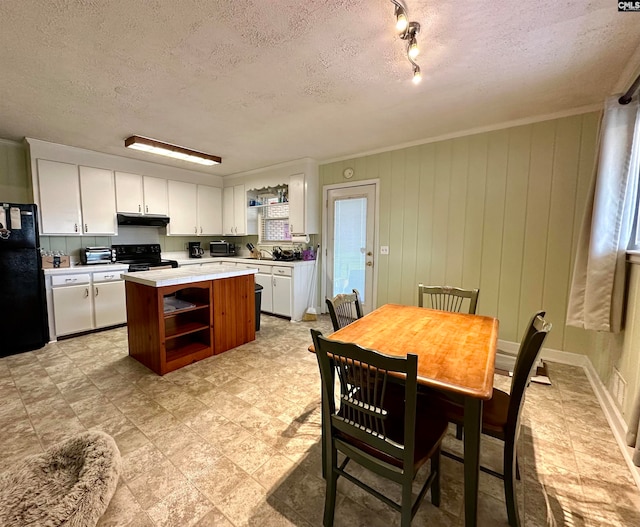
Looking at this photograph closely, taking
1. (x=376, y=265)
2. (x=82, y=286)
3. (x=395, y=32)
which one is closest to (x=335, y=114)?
(x=395, y=32)

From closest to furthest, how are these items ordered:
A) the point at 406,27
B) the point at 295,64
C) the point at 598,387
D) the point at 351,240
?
the point at 406,27 → the point at 295,64 → the point at 598,387 → the point at 351,240

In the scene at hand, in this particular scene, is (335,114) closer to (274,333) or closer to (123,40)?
(123,40)

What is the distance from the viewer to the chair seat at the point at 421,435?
3.91 ft

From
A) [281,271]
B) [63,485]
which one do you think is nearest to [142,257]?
[281,271]

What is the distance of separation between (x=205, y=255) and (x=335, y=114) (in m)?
4.01

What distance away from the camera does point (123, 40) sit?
1777 mm

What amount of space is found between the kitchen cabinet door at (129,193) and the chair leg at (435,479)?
4.89 metres

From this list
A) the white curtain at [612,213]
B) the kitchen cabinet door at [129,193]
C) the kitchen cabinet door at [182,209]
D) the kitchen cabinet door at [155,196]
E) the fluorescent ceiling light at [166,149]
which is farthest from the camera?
the kitchen cabinet door at [182,209]

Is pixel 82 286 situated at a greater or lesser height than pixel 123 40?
lesser

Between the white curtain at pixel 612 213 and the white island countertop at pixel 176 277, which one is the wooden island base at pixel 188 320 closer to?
the white island countertop at pixel 176 277

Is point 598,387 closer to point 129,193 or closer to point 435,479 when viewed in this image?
point 435,479

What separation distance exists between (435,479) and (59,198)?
4972 millimetres

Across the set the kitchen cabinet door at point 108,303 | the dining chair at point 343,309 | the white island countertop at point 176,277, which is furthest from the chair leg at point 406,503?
the kitchen cabinet door at point 108,303

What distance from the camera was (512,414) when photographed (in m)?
1.32
